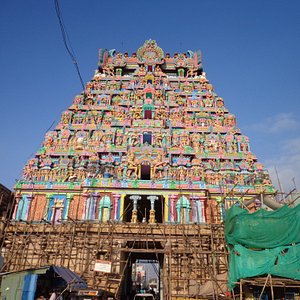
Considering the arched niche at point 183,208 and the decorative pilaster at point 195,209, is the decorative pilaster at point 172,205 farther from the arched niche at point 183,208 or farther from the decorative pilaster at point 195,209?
the decorative pilaster at point 195,209

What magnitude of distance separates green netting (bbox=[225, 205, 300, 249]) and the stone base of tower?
127 inches

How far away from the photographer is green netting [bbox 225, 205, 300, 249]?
14.6 m

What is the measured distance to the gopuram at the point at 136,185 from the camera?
18906 mm

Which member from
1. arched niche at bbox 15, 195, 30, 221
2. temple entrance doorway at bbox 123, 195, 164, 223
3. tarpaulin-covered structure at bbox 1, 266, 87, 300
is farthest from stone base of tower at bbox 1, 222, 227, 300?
arched niche at bbox 15, 195, 30, 221

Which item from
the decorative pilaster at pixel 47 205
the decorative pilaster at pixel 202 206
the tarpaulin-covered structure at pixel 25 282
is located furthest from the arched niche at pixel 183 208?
the tarpaulin-covered structure at pixel 25 282

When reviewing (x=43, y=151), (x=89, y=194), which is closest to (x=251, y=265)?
(x=89, y=194)

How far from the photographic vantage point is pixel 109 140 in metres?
29.7

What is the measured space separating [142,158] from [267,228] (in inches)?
570

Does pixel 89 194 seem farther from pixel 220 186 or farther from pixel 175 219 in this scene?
pixel 220 186

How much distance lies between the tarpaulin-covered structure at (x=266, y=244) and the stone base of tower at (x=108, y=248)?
10.0 feet

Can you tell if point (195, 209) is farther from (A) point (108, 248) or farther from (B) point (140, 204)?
(A) point (108, 248)

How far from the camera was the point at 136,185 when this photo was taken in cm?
2509

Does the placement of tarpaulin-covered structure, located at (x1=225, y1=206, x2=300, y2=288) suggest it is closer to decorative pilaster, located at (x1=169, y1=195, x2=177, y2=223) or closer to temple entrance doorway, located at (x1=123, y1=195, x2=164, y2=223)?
temple entrance doorway, located at (x1=123, y1=195, x2=164, y2=223)

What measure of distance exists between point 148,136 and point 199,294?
17002 millimetres
